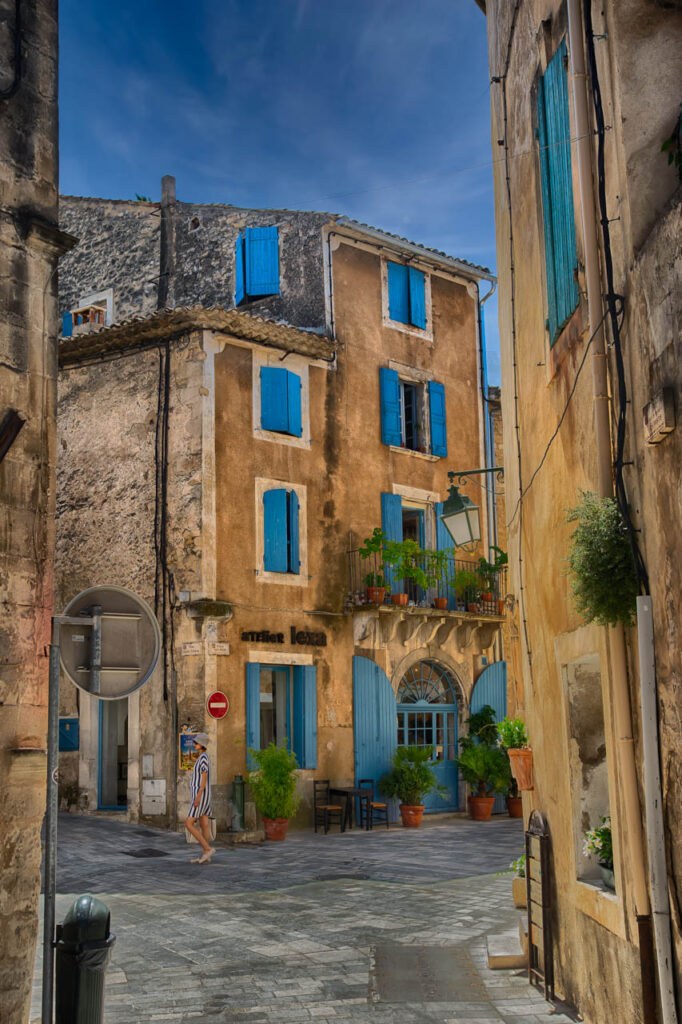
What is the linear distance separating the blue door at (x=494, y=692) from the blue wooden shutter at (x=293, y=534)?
507cm

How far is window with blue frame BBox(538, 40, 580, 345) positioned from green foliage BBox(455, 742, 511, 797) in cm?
1442

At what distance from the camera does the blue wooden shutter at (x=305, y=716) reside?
1852cm

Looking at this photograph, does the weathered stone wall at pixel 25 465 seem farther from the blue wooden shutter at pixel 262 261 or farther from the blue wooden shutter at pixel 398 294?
the blue wooden shutter at pixel 398 294

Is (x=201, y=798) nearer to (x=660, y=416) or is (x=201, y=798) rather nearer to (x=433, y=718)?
(x=433, y=718)

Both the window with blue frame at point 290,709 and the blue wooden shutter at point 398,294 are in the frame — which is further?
the blue wooden shutter at point 398,294

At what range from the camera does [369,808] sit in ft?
60.6

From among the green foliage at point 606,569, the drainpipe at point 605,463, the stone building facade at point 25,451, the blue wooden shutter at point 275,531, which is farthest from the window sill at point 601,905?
the blue wooden shutter at point 275,531

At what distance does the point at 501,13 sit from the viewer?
9.15 metres

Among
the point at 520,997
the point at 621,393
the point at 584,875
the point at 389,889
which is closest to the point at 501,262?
the point at 621,393

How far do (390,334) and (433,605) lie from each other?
557 cm

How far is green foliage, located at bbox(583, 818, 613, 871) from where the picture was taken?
5.82 meters

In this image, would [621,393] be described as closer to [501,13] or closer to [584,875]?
[584,875]

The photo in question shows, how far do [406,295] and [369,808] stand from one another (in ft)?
33.9

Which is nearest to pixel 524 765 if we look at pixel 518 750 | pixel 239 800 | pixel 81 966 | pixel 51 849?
pixel 518 750
